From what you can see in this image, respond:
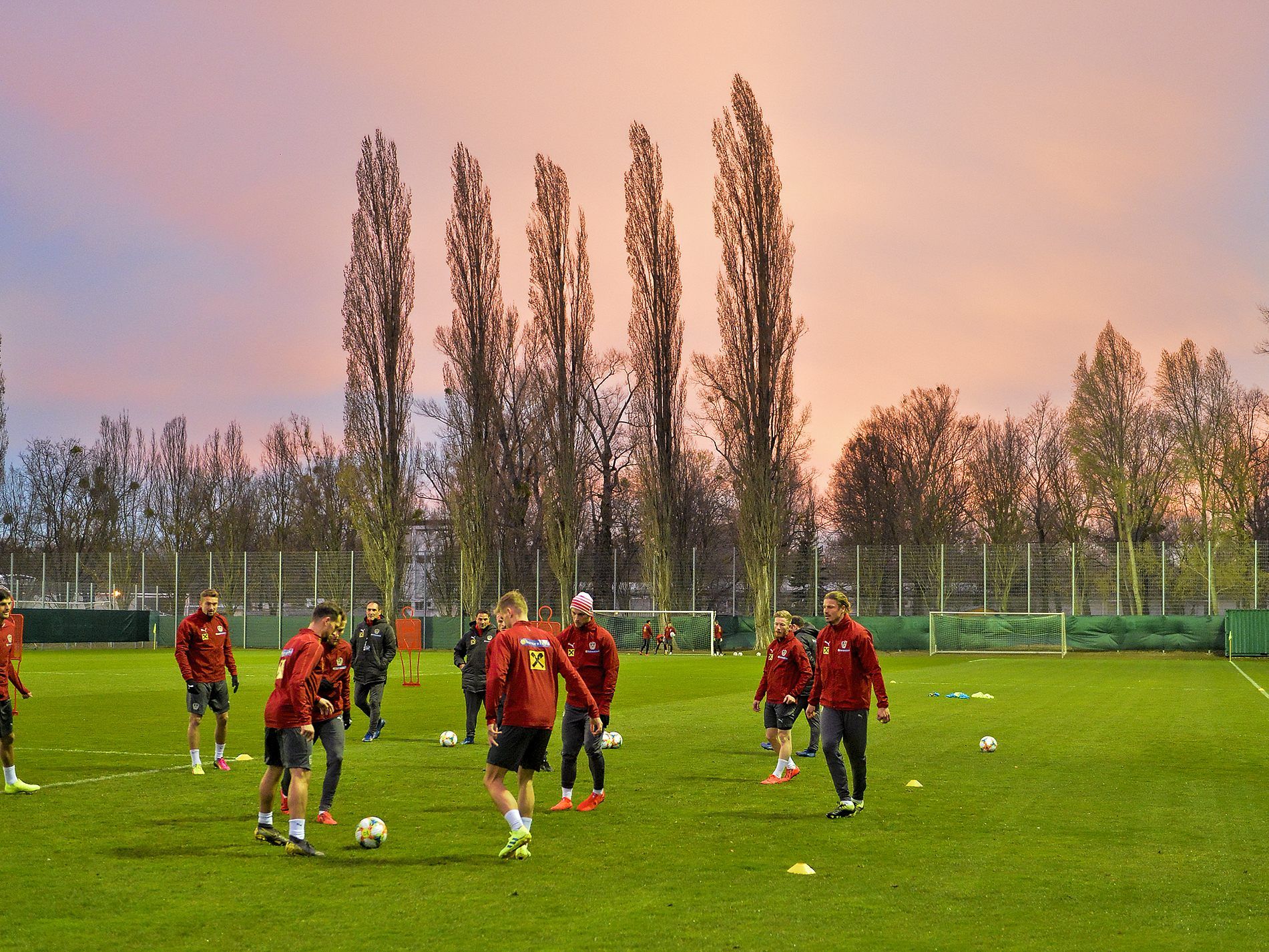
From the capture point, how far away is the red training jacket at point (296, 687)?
9.36 m

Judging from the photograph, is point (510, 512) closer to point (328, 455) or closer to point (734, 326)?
point (734, 326)

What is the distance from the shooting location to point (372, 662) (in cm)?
1752

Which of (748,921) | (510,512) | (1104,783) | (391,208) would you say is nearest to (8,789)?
(748,921)

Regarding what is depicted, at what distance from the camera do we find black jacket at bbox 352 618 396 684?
17469 mm

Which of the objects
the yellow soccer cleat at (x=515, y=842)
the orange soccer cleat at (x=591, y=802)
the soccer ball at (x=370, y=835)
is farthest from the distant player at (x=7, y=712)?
the yellow soccer cleat at (x=515, y=842)

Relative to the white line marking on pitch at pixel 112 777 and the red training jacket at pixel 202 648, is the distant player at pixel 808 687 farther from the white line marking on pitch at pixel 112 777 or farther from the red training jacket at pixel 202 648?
the white line marking on pitch at pixel 112 777

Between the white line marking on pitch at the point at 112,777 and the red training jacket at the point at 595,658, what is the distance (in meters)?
5.20

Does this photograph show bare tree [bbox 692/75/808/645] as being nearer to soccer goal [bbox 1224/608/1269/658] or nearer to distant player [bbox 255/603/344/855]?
soccer goal [bbox 1224/608/1269/658]

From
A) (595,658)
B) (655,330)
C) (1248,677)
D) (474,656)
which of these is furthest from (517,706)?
(655,330)

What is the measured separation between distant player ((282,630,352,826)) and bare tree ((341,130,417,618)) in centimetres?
4779

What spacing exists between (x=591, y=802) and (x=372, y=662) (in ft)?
22.8

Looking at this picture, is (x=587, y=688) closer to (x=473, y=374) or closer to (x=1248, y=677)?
(x=1248, y=677)

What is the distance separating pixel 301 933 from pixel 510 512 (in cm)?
5971

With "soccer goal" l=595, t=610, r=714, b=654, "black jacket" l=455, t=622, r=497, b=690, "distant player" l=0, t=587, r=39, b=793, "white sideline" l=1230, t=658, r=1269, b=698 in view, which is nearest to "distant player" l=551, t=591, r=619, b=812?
"black jacket" l=455, t=622, r=497, b=690
